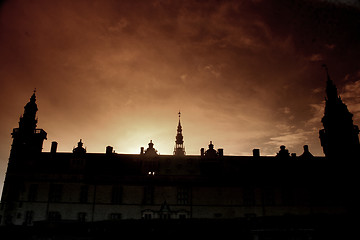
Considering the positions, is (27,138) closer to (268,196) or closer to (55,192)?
(55,192)

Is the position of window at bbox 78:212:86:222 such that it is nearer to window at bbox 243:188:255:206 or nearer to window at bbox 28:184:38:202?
window at bbox 28:184:38:202

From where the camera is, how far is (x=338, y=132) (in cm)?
4078

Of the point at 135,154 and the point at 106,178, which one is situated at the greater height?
the point at 135,154

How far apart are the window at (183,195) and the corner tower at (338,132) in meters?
21.5

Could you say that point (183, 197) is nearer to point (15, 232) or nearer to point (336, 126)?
point (15, 232)

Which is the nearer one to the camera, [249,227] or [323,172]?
[249,227]

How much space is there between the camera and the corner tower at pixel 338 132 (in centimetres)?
3933

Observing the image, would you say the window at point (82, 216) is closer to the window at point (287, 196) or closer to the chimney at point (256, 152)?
the window at point (287, 196)

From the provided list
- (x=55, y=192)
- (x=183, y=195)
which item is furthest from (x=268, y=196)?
(x=55, y=192)

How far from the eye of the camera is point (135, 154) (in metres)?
39.2

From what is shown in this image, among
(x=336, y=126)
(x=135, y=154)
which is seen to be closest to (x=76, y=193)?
(x=135, y=154)

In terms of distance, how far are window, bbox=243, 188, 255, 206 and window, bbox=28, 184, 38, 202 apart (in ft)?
84.0

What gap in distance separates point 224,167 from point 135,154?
12.4 m

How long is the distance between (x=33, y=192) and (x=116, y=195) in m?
10.5
